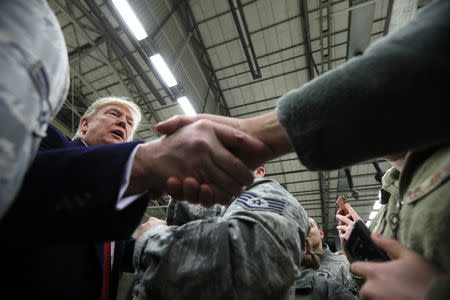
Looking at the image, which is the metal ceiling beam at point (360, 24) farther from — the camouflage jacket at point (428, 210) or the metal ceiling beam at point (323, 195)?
the metal ceiling beam at point (323, 195)

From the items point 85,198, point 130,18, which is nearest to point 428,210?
point 85,198

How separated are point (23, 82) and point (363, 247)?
103cm

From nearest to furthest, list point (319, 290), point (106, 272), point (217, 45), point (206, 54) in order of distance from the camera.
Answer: point (106, 272), point (319, 290), point (217, 45), point (206, 54)

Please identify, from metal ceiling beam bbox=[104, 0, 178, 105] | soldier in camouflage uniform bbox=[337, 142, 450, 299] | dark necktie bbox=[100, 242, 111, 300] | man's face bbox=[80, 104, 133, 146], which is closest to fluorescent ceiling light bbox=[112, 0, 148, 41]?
metal ceiling beam bbox=[104, 0, 178, 105]

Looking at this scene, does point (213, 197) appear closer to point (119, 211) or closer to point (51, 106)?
point (119, 211)

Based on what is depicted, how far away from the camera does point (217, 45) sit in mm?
5906

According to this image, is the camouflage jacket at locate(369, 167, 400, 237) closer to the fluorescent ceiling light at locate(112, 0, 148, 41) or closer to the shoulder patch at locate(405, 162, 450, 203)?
the shoulder patch at locate(405, 162, 450, 203)

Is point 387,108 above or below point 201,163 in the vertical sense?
above

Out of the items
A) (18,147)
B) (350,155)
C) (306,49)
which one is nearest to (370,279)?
(350,155)

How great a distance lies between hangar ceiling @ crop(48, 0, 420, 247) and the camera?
175 inches

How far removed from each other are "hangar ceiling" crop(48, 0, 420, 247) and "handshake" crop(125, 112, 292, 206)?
13.2 ft

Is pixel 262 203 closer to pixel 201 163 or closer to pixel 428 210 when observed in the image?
pixel 201 163

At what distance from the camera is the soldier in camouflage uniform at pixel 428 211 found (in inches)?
18.1

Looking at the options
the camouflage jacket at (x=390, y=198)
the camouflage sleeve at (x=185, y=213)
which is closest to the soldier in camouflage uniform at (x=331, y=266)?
the camouflage jacket at (x=390, y=198)
